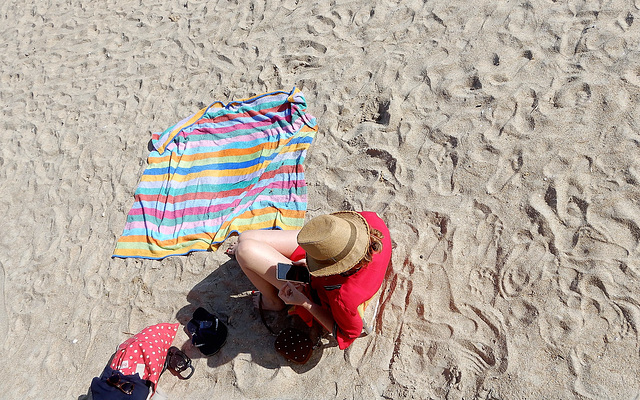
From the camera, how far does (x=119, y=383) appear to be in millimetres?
2869

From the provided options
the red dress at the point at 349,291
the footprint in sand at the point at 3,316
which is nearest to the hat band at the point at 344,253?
the red dress at the point at 349,291

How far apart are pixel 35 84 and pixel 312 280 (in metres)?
5.20

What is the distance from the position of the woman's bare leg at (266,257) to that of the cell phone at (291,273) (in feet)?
0.52

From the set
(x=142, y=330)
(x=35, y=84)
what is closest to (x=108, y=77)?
(x=35, y=84)

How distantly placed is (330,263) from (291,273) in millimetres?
439

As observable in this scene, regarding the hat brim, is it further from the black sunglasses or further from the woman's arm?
the black sunglasses

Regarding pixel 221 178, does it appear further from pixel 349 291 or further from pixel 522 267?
pixel 522 267

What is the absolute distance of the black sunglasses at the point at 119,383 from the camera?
2.86 meters

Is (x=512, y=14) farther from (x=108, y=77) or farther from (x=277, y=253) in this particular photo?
(x=108, y=77)

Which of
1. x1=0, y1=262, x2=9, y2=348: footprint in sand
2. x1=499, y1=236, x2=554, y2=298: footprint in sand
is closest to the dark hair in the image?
x1=499, y1=236, x2=554, y2=298: footprint in sand

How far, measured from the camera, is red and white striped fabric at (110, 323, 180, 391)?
3023 millimetres

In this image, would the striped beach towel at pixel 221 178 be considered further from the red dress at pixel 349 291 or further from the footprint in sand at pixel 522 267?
the footprint in sand at pixel 522 267

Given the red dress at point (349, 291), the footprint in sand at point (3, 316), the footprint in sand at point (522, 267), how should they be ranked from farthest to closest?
the footprint in sand at point (3, 316) → the footprint in sand at point (522, 267) → the red dress at point (349, 291)

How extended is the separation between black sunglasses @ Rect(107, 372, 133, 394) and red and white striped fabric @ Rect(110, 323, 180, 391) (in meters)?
0.10
